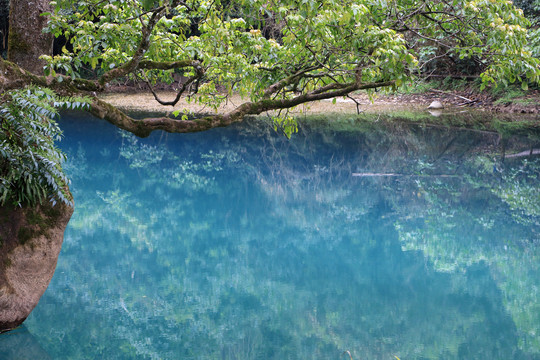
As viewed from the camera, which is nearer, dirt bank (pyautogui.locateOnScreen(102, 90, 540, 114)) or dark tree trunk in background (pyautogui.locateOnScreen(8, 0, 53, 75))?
dark tree trunk in background (pyautogui.locateOnScreen(8, 0, 53, 75))

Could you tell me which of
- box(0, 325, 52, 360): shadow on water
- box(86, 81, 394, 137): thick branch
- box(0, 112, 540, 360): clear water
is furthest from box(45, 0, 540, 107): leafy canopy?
box(0, 325, 52, 360): shadow on water

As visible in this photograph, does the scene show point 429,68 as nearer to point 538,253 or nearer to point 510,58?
point 538,253

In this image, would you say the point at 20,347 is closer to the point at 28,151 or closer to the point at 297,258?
the point at 28,151

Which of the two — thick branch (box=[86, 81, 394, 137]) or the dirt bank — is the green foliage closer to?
thick branch (box=[86, 81, 394, 137])

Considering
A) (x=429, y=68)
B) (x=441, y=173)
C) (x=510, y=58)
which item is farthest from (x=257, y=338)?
(x=429, y=68)

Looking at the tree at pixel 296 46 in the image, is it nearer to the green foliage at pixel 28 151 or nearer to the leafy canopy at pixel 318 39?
the leafy canopy at pixel 318 39

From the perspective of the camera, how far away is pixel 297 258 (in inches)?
286

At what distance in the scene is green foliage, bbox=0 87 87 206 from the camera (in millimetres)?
4027

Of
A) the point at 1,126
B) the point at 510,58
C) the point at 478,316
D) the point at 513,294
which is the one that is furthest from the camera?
A: the point at 513,294

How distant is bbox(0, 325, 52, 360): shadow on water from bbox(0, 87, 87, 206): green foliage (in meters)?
1.20

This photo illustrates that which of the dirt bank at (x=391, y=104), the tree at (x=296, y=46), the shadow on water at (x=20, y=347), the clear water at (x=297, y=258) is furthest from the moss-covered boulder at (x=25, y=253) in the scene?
the dirt bank at (x=391, y=104)

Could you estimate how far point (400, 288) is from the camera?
20.6 feet

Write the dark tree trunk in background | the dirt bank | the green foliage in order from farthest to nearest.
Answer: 1. the dirt bank
2. the dark tree trunk in background
3. the green foliage

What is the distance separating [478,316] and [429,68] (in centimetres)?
1797
